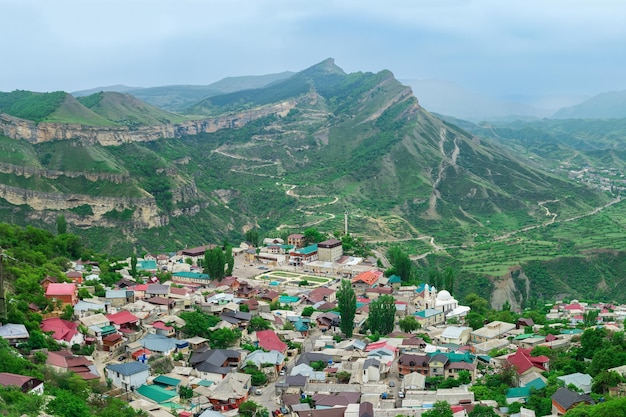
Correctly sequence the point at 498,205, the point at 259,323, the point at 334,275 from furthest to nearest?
the point at 498,205, the point at 334,275, the point at 259,323

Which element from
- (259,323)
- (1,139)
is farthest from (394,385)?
(1,139)

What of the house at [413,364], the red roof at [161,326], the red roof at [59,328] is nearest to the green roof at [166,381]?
the red roof at [59,328]

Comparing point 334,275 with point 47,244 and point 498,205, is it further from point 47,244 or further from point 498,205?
point 498,205

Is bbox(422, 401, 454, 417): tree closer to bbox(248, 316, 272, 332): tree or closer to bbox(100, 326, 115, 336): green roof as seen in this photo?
bbox(248, 316, 272, 332): tree

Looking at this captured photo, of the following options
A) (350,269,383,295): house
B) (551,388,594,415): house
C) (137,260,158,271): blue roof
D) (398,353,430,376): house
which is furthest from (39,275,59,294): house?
(551,388,594,415): house

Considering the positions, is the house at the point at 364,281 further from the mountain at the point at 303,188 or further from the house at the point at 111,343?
the house at the point at 111,343
